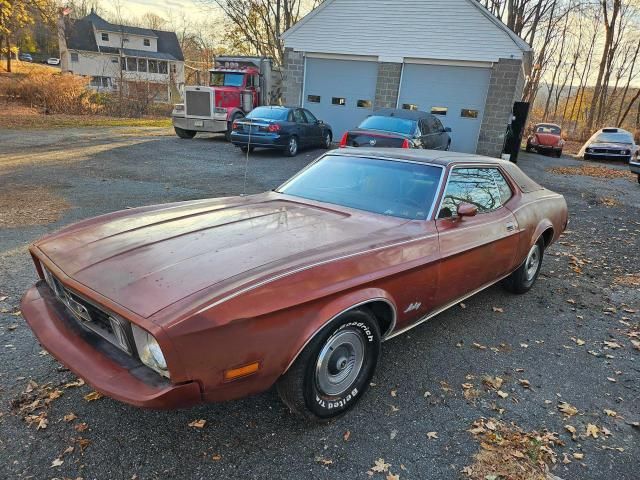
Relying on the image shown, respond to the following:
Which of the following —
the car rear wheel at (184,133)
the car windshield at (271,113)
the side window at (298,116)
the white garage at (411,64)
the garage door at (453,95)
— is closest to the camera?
the car windshield at (271,113)

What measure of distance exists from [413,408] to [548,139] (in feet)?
69.5

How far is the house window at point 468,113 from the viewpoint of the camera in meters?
16.0

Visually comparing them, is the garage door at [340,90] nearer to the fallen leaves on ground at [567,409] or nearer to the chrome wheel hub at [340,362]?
the fallen leaves on ground at [567,409]

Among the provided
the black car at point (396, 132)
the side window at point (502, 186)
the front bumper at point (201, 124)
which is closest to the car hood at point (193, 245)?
the side window at point (502, 186)

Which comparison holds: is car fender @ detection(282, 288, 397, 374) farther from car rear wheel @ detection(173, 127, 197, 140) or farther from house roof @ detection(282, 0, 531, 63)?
house roof @ detection(282, 0, 531, 63)

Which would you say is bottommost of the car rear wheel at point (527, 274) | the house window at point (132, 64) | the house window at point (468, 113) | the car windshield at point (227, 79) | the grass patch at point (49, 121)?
the grass patch at point (49, 121)

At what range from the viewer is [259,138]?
12.9m

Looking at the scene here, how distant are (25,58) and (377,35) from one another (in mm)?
63805

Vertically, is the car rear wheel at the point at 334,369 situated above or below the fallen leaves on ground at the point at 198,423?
above

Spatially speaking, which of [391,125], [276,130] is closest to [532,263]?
[391,125]

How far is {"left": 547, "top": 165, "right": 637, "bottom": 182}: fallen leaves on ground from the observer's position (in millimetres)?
14729

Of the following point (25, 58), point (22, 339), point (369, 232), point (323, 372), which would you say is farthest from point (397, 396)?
point (25, 58)

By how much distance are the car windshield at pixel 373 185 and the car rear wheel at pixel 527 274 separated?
1.75m

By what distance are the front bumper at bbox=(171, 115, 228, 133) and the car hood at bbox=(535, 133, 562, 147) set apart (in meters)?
14.7
